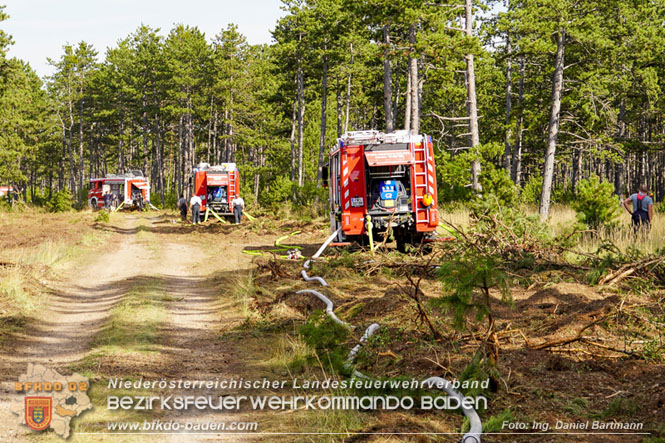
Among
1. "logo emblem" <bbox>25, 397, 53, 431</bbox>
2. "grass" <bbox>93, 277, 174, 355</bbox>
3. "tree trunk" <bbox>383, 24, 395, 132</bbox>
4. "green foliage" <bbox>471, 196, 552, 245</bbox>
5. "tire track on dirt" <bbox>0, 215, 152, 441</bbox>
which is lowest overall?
"tire track on dirt" <bbox>0, 215, 152, 441</bbox>

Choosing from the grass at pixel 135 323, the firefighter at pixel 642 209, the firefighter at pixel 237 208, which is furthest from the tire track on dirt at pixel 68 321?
the firefighter at pixel 642 209

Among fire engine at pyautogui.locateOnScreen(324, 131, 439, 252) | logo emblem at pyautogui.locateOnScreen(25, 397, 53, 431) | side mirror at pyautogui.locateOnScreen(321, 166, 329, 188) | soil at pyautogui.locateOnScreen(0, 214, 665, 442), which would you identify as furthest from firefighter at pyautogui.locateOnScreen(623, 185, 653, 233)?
logo emblem at pyautogui.locateOnScreen(25, 397, 53, 431)

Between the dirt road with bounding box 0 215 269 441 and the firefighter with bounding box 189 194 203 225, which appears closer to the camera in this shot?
the dirt road with bounding box 0 215 269 441

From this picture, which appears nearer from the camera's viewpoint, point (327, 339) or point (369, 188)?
point (327, 339)

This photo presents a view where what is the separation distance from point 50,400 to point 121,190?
138ft

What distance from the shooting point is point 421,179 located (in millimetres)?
14555

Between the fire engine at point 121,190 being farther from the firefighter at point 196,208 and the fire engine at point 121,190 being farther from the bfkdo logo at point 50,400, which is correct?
the bfkdo logo at point 50,400

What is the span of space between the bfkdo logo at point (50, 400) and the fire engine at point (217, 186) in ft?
77.8

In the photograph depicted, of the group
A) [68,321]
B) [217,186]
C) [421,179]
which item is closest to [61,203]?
[217,186]

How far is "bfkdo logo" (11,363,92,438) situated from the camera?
5.05 m

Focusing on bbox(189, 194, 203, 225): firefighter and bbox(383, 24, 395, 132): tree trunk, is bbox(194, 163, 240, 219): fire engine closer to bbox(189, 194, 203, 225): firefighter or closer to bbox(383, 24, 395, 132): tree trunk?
bbox(189, 194, 203, 225): firefighter

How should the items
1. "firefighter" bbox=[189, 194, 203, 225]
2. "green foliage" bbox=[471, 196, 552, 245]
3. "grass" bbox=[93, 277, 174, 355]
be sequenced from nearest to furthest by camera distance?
"grass" bbox=[93, 277, 174, 355] < "green foliage" bbox=[471, 196, 552, 245] < "firefighter" bbox=[189, 194, 203, 225]

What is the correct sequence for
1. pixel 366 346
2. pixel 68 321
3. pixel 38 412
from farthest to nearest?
pixel 68 321 < pixel 366 346 < pixel 38 412

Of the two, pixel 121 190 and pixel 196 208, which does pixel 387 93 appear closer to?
pixel 196 208
